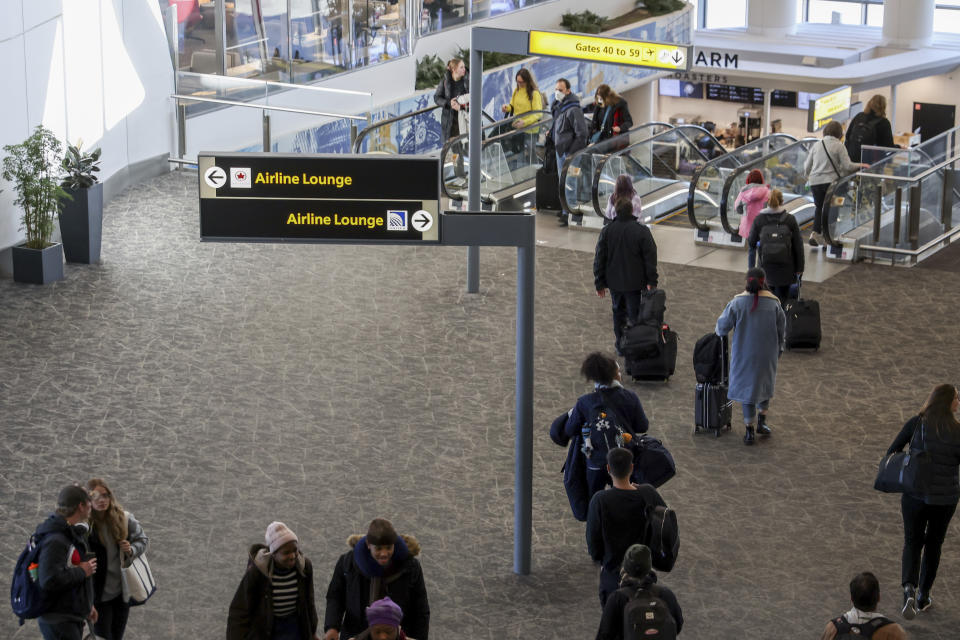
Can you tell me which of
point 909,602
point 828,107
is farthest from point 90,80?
point 828,107

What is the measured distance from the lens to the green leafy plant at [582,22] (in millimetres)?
27922

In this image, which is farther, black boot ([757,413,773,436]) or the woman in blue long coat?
black boot ([757,413,773,436])

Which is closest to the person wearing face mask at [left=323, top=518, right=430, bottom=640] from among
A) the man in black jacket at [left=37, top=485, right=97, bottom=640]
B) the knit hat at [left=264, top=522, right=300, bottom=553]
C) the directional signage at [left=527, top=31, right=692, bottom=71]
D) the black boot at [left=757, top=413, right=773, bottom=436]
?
the knit hat at [left=264, top=522, right=300, bottom=553]

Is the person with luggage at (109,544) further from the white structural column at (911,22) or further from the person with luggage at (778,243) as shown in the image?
the white structural column at (911,22)

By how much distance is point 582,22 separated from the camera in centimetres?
2798

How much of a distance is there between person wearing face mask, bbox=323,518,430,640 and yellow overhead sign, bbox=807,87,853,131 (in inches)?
791

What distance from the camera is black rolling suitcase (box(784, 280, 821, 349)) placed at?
11703 millimetres

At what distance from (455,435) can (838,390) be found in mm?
3142

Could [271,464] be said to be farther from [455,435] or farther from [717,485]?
[717,485]

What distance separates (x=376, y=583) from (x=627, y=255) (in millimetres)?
5865

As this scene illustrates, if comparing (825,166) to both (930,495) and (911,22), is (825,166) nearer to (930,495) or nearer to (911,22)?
(930,495)

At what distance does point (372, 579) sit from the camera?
5.88 m

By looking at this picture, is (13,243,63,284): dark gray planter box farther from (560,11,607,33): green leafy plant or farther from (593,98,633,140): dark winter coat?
(560,11,607,33): green leafy plant

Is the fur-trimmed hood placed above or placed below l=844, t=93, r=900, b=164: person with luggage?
below
